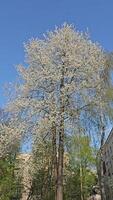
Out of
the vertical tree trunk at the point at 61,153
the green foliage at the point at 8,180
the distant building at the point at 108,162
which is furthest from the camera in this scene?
the distant building at the point at 108,162

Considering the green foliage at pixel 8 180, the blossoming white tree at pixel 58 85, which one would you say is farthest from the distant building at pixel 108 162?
the blossoming white tree at pixel 58 85

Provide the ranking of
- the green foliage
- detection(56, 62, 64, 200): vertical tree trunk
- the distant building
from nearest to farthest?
1. detection(56, 62, 64, 200): vertical tree trunk
2. the green foliage
3. the distant building

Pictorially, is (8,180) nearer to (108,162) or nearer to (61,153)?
(61,153)

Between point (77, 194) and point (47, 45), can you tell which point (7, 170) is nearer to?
point (77, 194)

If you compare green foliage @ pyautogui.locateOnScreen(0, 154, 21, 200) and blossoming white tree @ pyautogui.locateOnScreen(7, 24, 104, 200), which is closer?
blossoming white tree @ pyautogui.locateOnScreen(7, 24, 104, 200)

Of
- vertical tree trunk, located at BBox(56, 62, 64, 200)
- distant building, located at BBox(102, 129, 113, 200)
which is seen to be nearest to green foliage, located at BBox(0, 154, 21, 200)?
distant building, located at BBox(102, 129, 113, 200)

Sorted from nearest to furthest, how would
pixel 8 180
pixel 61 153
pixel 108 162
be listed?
pixel 61 153 < pixel 8 180 < pixel 108 162

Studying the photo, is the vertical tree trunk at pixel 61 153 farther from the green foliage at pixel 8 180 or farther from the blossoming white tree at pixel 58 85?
the green foliage at pixel 8 180

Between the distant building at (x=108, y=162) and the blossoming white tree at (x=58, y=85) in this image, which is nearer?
the blossoming white tree at (x=58, y=85)

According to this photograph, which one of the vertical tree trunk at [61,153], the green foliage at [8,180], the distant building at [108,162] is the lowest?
the vertical tree trunk at [61,153]

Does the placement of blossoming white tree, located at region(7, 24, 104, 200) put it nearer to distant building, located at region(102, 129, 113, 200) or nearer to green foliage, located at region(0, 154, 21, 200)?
green foliage, located at region(0, 154, 21, 200)

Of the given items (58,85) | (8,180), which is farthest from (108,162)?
(58,85)

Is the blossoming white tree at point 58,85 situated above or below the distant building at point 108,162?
below

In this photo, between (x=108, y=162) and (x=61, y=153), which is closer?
(x=61, y=153)
